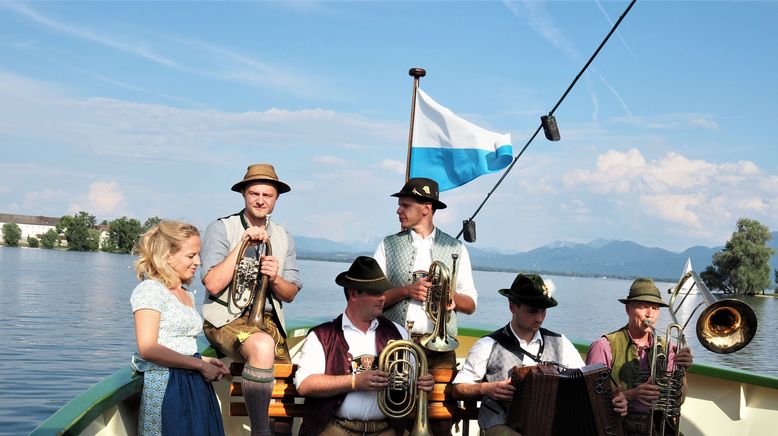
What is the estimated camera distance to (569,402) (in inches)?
178

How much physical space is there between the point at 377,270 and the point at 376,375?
59cm

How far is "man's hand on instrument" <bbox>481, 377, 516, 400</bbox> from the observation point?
182 inches

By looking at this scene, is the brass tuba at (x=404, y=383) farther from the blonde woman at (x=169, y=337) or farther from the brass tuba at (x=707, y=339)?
the brass tuba at (x=707, y=339)

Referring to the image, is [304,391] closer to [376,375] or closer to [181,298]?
[376,375]

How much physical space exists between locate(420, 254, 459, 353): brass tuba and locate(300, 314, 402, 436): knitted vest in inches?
28.6

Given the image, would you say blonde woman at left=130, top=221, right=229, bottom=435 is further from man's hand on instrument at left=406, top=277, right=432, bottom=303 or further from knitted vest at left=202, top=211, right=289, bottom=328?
man's hand on instrument at left=406, top=277, right=432, bottom=303

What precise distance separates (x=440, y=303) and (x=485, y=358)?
632 millimetres

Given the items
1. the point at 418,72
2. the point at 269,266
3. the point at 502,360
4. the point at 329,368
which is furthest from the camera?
the point at 418,72

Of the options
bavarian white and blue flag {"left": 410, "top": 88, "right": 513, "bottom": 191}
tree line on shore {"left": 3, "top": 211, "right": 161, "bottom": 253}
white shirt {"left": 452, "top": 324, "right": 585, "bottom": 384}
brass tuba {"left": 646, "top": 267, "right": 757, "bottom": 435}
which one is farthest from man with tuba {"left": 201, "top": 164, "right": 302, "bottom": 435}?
tree line on shore {"left": 3, "top": 211, "right": 161, "bottom": 253}

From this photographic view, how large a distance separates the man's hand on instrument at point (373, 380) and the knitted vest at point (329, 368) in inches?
8.6

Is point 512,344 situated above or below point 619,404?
above

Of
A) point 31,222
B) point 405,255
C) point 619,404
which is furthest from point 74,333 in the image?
point 31,222

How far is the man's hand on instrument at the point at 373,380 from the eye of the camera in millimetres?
4434

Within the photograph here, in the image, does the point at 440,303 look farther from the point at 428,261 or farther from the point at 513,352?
the point at 513,352
